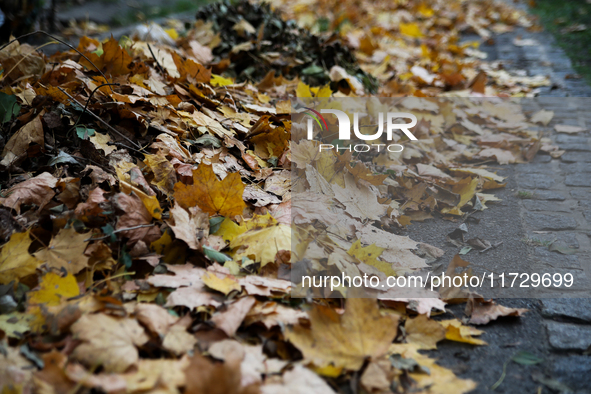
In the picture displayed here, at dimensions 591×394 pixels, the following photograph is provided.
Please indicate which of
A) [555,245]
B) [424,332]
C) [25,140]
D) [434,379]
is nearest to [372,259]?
[424,332]

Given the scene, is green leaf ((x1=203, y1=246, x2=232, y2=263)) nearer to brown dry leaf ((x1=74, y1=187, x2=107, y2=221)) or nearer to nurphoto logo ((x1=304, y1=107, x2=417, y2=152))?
brown dry leaf ((x1=74, y1=187, x2=107, y2=221))

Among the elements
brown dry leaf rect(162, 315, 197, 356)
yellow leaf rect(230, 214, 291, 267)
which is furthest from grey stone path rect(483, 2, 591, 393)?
brown dry leaf rect(162, 315, 197, 356)

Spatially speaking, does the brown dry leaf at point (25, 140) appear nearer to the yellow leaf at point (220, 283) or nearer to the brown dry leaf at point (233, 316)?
the yellow leaf at point (220, 283)

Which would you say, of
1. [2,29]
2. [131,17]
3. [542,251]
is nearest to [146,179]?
[542,251]

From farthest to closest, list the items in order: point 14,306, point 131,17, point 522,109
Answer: point 131,17, point 522,109, point 14,306

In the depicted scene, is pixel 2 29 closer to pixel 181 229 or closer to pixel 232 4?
pixel 232 4

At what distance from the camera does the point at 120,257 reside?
1.32 m

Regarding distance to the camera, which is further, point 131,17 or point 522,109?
point 131,17

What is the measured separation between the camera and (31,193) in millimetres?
1433

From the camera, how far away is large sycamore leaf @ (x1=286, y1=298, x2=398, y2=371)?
113cm

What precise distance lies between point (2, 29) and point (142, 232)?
3161 millimetres

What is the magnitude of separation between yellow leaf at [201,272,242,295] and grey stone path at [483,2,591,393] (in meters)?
0.96

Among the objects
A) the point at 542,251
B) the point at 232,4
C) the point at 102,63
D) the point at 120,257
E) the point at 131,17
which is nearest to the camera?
the point at 120,257

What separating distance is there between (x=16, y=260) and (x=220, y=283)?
0.60m
